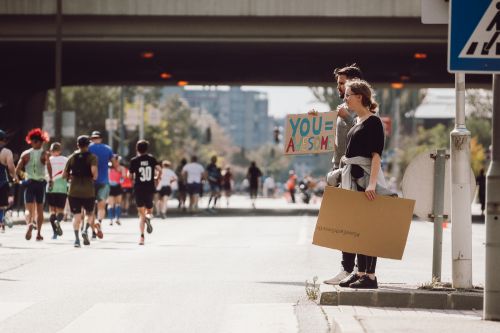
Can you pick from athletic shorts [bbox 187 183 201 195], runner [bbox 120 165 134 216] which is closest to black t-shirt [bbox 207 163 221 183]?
athletic shorts [bbox 187 183 201 195]

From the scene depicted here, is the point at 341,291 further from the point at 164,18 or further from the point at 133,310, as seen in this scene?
the point at 164,18

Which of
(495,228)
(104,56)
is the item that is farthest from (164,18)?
(495,228)

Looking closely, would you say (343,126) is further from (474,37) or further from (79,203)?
(79,203)

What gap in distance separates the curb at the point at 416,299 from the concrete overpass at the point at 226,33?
20758 mm

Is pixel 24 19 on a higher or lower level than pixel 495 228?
higher

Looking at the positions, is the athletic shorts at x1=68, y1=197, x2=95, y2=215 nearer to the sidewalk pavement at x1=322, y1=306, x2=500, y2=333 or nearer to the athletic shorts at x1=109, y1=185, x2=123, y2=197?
the athletic shorts at x1=109, y1=185, x2=123, y2=197

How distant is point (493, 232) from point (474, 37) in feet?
4.41

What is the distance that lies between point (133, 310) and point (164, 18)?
21.6 m

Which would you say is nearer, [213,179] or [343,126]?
[343,126]

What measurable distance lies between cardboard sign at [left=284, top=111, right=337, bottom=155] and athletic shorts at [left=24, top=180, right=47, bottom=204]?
8887 millimetres

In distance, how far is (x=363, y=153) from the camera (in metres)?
10.3

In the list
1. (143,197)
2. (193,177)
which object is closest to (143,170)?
(143,197)

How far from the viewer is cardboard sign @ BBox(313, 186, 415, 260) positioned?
32.9 feet

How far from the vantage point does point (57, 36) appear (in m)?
30.3
